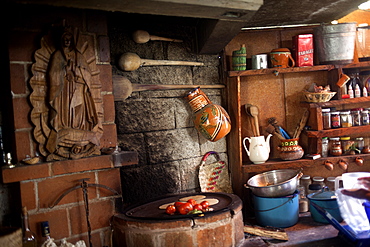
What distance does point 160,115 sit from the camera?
3.01 meters

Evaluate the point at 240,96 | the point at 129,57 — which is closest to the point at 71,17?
the point at 129,57

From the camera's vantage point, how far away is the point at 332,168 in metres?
3.27

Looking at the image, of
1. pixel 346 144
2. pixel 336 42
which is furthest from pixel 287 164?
pixel 336 42

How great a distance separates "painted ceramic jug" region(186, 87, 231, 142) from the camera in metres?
2.99

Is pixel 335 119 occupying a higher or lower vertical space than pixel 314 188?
higher

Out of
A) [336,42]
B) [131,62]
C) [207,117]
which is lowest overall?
[207,117]

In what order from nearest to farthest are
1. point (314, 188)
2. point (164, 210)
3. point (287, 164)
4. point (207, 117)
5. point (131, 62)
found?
1. point (164, 210)
2. point (131, 62)
3. point (207, 117)
4. point (314, 188)
5. point (287, 164)

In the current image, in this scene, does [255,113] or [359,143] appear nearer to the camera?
[255,113]

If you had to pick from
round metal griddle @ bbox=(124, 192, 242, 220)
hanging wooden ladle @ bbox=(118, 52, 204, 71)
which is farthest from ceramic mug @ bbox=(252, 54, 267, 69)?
round metal griddle @ bbox=(124, 192, 242, 220)

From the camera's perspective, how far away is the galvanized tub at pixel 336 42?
10.5 feet

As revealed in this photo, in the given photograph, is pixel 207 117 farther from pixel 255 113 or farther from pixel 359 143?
pixel 359 143

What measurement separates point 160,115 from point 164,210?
2.67ft

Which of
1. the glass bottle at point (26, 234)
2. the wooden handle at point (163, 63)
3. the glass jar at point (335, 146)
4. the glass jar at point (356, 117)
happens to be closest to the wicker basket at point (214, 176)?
the wooden handle at point (163, 63)

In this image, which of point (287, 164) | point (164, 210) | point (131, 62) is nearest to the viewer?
point (164, 210)
